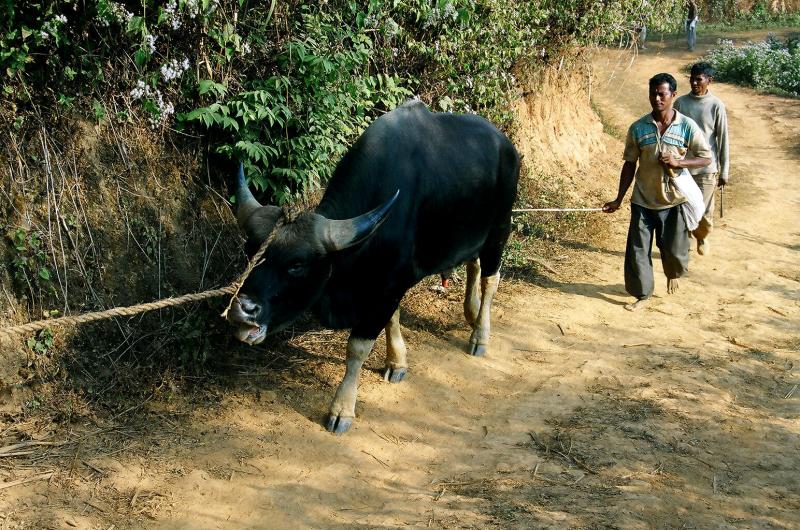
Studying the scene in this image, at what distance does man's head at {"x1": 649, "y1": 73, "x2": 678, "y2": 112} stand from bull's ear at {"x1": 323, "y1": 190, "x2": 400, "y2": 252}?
307cm

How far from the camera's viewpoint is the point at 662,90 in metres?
6.16

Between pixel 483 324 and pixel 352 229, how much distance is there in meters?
2.00

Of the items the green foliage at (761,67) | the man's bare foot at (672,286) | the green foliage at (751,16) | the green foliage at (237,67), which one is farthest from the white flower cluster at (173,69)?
the green foliage at (751,16)

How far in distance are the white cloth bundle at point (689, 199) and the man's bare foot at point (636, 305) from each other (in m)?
0.72

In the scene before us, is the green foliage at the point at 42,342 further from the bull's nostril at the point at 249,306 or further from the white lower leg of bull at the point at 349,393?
the white lower leg of bull at the point at 349,393

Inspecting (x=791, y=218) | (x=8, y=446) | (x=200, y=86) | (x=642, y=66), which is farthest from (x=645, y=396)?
(x=642, y=66)

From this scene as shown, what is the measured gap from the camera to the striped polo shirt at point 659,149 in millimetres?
6355

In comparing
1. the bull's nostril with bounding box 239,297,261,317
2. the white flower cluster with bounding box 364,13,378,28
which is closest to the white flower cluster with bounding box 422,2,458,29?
the white flower cluster with bounding box 364,13,378,28

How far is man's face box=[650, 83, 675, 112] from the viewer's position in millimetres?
6152

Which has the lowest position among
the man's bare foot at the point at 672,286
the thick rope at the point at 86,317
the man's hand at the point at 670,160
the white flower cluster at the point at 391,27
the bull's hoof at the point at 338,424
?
the bull's hoof at the point at 338,424

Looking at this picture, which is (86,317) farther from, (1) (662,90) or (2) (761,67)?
(2) (761,67)

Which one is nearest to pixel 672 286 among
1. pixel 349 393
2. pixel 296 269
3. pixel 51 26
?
pixel 349 393

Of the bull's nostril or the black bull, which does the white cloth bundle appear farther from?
the bull's nostril

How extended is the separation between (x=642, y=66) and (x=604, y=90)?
371 cm
